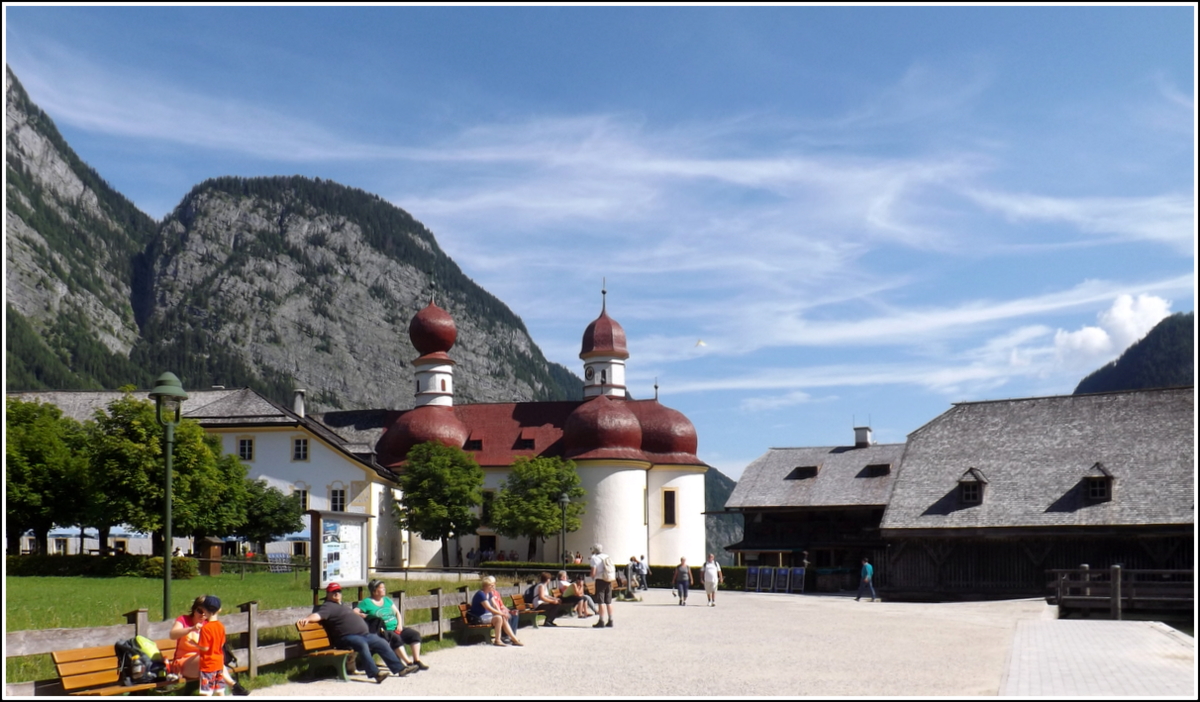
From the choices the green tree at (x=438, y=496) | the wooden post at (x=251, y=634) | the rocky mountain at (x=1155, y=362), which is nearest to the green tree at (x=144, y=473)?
the green tree at (x=438, y=496)

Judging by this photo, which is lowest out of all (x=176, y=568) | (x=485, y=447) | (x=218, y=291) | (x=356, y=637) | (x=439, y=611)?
(x=176, y=568)

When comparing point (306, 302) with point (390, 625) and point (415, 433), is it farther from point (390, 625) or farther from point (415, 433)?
point (390, 625)

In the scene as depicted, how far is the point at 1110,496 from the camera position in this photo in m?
35.3

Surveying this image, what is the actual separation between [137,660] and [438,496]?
4494 cm

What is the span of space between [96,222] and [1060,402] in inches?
6958

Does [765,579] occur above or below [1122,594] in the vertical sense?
A: below

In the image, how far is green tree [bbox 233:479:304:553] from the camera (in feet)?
168

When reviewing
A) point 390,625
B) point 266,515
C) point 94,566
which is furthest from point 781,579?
point 390,625

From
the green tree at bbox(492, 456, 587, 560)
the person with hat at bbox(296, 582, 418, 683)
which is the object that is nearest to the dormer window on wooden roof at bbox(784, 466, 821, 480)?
the green tree at bbox(492, 456, 587, 560)

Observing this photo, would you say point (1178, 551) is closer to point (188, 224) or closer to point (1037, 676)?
point (1037, 676)

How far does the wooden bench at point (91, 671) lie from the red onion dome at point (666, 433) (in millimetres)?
52949

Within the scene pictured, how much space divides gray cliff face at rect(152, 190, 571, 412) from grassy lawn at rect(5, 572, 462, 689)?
138148 millimetres

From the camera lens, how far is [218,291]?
179250 mm

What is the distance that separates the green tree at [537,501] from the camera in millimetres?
55844
